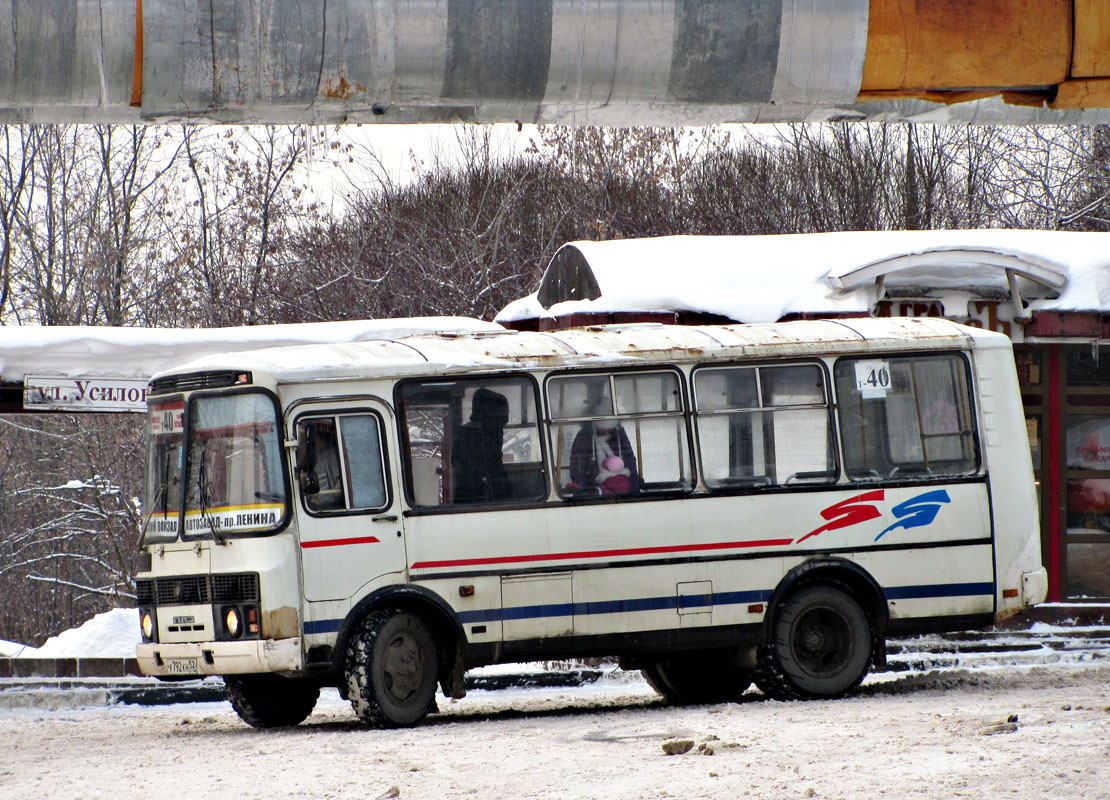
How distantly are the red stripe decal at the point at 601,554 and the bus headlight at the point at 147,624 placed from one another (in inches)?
75.4

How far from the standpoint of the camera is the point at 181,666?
1066 cm

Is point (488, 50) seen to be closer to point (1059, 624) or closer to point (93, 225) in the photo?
point (1059, 624)

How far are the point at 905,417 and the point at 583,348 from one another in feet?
8.59

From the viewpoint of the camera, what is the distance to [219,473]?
35.6 ft

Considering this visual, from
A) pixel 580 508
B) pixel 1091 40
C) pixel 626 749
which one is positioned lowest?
pixel 626 749

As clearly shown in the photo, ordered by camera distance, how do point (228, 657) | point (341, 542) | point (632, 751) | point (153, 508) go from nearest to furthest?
point (632, 751) → point (228, 657) → point (341, 542) → point (153, 508)

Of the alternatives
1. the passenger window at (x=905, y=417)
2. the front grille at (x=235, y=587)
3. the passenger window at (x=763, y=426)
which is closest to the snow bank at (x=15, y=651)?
the front grille at (x=235, y=587)

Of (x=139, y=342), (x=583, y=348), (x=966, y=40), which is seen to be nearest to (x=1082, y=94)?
(x=966, y=40)

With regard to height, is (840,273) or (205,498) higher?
(840,273)

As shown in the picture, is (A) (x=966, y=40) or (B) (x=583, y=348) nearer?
(A) (x=966, y=40)

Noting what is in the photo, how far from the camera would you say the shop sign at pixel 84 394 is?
1398 centimetres

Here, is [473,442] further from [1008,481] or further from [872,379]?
[1008,481]

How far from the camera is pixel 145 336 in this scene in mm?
14781

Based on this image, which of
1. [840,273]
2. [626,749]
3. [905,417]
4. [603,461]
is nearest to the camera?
[626,749]
